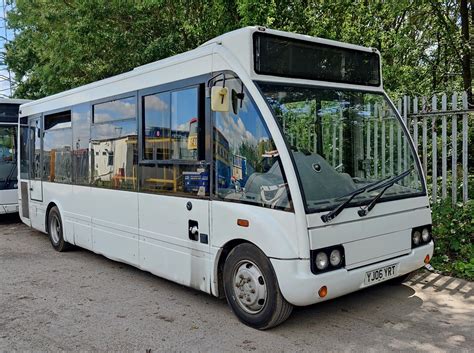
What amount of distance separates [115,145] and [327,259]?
11.9ft

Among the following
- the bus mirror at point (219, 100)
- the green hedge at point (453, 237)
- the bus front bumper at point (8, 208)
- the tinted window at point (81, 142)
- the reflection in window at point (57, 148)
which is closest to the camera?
the bus mirror at point (219, 100)

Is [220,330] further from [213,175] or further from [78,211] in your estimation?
[78,211]

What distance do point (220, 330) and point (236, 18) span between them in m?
6.17

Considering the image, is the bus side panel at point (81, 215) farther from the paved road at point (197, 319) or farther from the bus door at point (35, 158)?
the bus door at point (35, 158)

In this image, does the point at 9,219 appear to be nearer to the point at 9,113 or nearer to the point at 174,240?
the point at 9,113

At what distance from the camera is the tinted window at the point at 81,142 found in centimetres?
730

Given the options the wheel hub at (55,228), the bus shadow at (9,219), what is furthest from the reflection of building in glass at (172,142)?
the bus shadow at (9,219)

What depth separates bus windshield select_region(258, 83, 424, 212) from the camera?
14.3ft

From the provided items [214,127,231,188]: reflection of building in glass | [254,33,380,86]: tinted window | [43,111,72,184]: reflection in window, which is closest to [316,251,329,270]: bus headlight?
[214,127,231,188]: reflection of building in glass

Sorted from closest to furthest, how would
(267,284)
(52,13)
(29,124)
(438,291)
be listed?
(267,284) < (438,291) < (29,124) < (52,13)

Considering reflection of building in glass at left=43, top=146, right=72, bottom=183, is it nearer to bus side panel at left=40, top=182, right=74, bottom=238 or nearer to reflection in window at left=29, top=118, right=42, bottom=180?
bus side panel at left=40, top=182, right=74, bottom=238

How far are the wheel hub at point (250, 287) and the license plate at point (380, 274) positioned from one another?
0.98m

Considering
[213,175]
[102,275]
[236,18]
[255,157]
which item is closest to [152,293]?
[102,275]

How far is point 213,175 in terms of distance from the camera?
4816 millimetres
